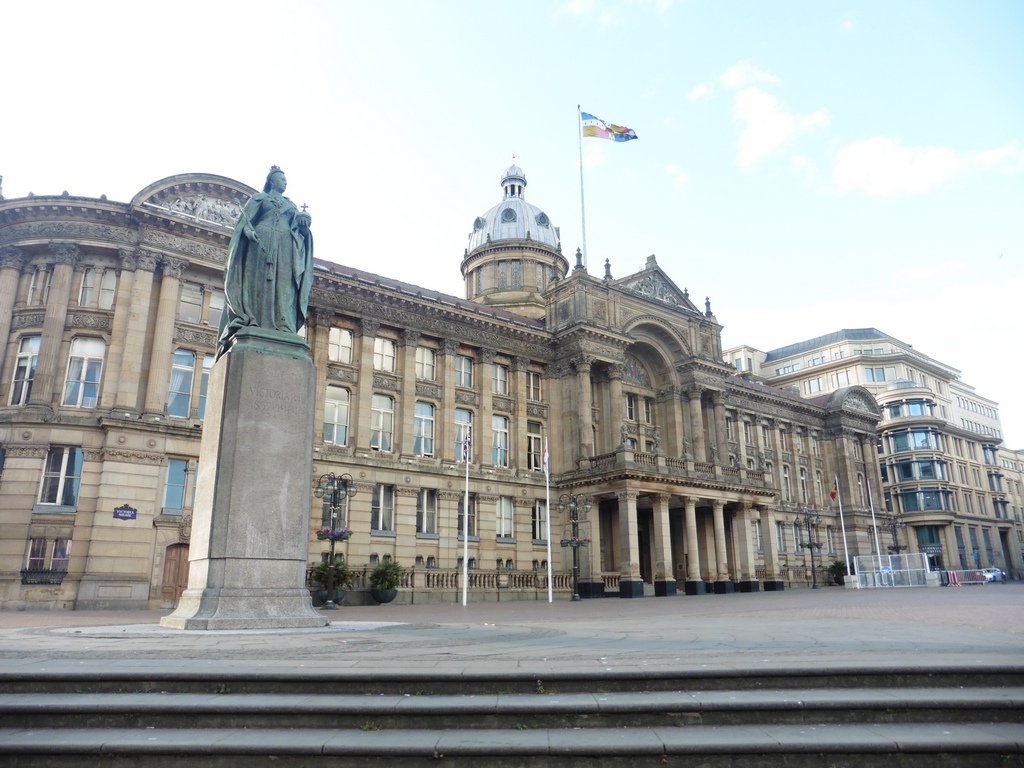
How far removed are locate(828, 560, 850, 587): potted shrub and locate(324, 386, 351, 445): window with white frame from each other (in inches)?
1679

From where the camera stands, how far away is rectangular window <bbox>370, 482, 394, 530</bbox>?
35531 mm

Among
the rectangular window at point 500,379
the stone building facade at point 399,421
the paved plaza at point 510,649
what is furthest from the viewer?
the rectangular window at point 500,379

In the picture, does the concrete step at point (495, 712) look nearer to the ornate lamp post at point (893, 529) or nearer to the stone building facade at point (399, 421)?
the stone building facade at point (399, 421)

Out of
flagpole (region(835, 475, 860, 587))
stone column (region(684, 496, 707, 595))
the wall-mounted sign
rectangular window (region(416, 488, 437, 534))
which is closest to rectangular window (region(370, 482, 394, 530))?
rectangular window (region(416, 488, 437, 534))

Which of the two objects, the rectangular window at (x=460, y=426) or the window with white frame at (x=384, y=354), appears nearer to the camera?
the window with white frame at (x=384, y=354)

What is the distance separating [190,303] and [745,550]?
35815mm

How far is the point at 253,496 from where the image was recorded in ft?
36.9

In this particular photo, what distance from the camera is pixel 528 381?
4441 cm

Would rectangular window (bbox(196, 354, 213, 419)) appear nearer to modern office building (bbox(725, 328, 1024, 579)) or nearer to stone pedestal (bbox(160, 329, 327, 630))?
stone pedestal (bbox(160, 329, 327, 630))

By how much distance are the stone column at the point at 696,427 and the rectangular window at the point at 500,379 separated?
47.2ft

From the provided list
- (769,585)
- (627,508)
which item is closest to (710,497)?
(627,508)

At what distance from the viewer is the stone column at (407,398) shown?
37.5 meters

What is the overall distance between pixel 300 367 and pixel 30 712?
7267mm

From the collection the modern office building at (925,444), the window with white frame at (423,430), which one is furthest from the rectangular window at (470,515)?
the modern office building at (925,444)
